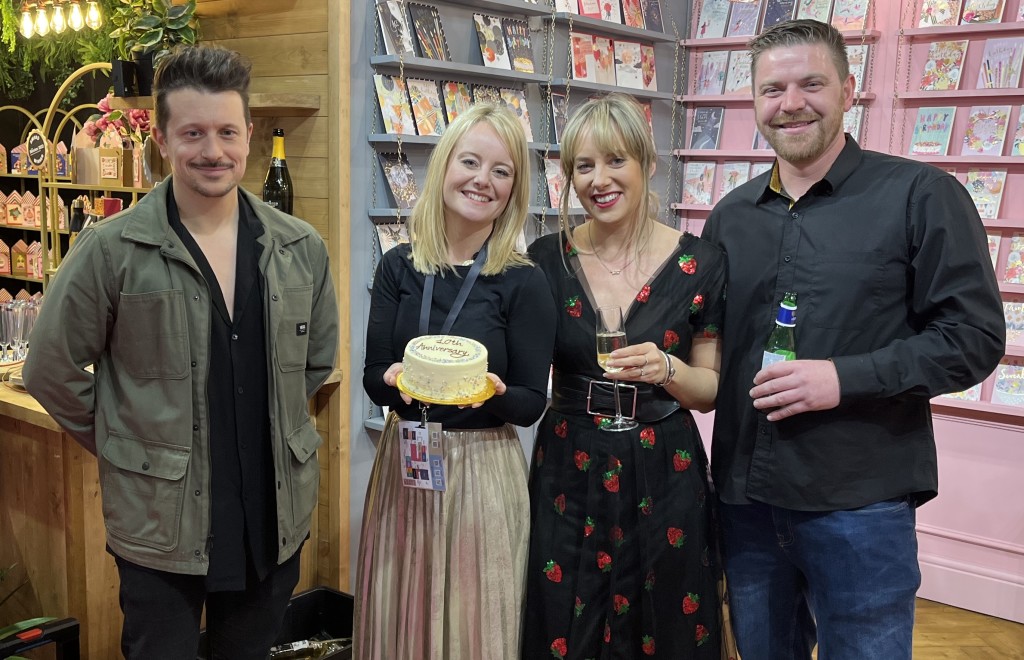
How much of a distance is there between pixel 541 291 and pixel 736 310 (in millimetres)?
448

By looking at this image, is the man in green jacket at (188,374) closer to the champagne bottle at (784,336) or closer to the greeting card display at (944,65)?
the champagne bottle at (784,336)

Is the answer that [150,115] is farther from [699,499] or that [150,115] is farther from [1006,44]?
[1006,44]

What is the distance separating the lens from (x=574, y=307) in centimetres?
224

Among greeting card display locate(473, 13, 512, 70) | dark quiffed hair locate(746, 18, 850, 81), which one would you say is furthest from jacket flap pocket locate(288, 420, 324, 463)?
greeting card display locate(473, 13, 512, 70)

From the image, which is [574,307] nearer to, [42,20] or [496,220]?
[496,220]

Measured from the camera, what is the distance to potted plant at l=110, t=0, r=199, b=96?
10.7 feet

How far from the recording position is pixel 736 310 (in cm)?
216

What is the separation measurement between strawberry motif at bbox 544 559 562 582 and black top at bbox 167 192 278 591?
2.04ft

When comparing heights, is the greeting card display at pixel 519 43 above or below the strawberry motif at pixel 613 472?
above

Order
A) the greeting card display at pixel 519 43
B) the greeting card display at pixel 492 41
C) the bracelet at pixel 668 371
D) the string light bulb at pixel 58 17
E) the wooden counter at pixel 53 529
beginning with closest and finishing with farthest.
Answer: the bracelet at pixel 668 371 → the wooden counter at pixel 53 529 → the greeting card display at pixel 492 41 → the greeting card display at pixel 519 43 → the string light bulb at pixel 58 17

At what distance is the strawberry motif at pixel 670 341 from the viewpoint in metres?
2.19

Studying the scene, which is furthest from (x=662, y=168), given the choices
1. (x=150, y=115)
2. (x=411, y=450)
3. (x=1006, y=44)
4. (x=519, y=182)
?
(x=411, y=450)

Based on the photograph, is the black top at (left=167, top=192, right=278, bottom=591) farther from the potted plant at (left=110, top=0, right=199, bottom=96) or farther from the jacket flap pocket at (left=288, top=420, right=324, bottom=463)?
the potted plant at (left=110, top=0, right=199, bottom=96)

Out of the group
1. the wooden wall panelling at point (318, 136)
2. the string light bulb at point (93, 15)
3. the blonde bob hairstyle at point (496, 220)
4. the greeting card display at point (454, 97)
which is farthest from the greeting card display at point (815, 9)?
the string light bulb at point (93, 15)
